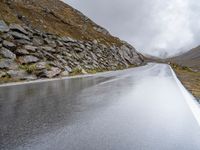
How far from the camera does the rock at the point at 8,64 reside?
2417 cm

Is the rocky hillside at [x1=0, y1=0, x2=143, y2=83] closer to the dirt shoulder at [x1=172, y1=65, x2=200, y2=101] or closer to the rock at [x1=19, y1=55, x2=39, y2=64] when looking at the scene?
the rock at [x1=19, y1=55, x2=39, y2=64]

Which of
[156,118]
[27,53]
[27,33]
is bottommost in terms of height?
[156,118]

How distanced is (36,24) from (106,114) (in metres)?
34.9

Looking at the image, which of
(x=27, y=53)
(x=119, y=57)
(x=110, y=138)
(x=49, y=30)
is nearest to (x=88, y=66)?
(x=49, y=30)

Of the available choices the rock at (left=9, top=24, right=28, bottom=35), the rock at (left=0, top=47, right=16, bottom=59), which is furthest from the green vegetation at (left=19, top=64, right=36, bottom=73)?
the rock at (left=9, top=24, right=28, bottom=35)

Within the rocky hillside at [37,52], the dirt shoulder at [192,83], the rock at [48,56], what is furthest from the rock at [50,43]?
the dirt shoulder at [192,83]

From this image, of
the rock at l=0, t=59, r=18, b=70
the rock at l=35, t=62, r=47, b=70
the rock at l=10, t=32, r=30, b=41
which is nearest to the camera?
the rock at l=0, t=59, r=18, b=70

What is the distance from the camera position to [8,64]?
24.9 meters

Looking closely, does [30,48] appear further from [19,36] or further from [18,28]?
[18,28]

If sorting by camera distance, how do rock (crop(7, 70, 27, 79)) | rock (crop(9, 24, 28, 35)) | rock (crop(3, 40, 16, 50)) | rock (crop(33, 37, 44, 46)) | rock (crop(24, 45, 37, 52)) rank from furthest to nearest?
1. rock (crop(33, 37, 44, 46))
2. rock (crop(9, 24, 28, 35))
3. rock (crop(24, 45, 37, 52))
4. rock (crop(3, 40, 16, 50))
5. rock (crop(7, 70, 27, 79))

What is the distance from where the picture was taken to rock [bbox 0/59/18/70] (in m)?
24.2

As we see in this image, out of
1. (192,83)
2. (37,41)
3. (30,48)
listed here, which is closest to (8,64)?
(30,48)

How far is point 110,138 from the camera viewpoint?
6.04 meters

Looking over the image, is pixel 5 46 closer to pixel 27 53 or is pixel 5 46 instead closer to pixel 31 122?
pixel 27 53
